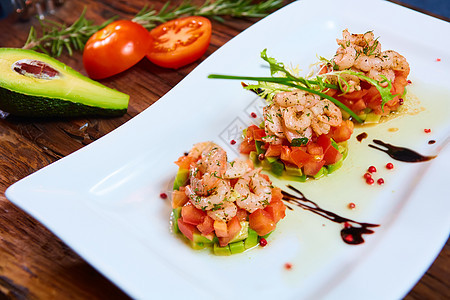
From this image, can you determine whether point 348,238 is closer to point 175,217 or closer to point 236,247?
point 236,247

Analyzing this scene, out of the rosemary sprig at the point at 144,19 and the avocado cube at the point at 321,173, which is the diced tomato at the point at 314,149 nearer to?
the avocado cube at the point at 321,173

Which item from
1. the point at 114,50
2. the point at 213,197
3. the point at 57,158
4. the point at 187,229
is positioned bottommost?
the point at 57,158

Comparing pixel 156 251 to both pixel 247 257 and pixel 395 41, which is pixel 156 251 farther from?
pixel 395 41

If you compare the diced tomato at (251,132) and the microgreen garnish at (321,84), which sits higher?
the microgreen garnish at (321,84)

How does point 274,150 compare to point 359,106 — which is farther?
point 359,106

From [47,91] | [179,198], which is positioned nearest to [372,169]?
[179,198]

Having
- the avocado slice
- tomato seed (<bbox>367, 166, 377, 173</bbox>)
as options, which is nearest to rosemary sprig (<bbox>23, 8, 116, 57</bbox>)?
the avocado slice

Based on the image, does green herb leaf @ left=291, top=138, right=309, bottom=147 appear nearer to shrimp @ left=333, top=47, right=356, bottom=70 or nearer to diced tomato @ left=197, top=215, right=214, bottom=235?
shrimp @ left=333, top=47, right=356, bottom=70

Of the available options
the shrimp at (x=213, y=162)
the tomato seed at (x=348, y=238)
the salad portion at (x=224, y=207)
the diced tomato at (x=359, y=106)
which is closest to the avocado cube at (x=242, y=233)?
the salad portion at (x=224, y=207)
